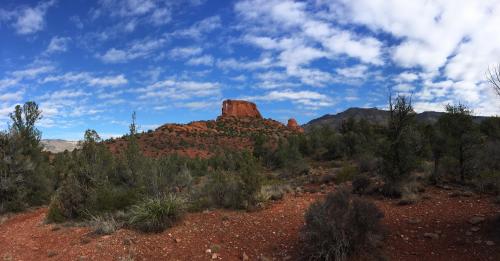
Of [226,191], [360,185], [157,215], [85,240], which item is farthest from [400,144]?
[85,240]

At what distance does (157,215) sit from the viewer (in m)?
10.5

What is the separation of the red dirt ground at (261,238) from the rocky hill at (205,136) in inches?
1305

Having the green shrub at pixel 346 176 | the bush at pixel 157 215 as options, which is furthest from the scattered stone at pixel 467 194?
the bush at pixel 157 215

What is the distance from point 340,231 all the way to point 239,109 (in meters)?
108

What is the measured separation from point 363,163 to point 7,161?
54.8ft

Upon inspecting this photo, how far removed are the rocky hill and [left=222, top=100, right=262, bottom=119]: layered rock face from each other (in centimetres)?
32

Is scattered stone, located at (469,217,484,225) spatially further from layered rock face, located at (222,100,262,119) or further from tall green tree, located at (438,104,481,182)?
layered rock face, located at (222,100,262,119)

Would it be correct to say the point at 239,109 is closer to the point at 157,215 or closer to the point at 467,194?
the point at 467,194

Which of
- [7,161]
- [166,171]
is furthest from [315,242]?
[7,161]

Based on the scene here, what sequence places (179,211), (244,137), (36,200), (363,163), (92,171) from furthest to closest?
(244,137) < (36,200) < (363,163) < (92,171) < (179,211)

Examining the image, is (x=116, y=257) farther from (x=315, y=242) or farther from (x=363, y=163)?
(x=363, y=163)

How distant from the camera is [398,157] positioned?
1264cm

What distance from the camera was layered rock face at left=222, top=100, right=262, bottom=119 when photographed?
112544 millimetres

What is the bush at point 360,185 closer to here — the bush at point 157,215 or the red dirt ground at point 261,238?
the red dirt ground at point 261,238
